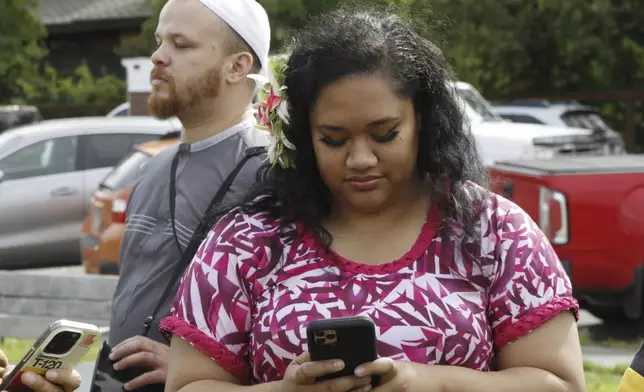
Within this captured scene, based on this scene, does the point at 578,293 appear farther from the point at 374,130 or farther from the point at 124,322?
the point at 374,130

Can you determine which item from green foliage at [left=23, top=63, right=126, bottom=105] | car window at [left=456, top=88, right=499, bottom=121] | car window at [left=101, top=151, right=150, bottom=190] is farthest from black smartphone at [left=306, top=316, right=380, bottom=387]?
Result: green foliage at [left=23, top=63, right=126, bottom=105]

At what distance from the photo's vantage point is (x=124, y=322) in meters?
3.85

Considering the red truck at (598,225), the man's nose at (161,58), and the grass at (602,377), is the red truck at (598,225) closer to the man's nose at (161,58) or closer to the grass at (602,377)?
the grass at (602,377)

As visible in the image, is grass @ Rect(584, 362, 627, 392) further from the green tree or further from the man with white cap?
the green tree

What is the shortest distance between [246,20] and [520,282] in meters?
1.42

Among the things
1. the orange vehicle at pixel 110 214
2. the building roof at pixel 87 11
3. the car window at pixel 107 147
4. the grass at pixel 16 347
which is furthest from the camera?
the building roof at pixel 87 11

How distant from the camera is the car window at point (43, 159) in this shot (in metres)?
14.6

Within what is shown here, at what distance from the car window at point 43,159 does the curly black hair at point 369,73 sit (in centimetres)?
1181

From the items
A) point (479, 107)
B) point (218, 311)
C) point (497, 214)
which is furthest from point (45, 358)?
point (479, 107)

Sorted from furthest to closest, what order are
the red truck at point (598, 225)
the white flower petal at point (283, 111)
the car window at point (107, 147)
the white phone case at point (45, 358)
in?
1. the car window at point (107, 147)
2. the red truck at point (598, 225)
3. the white phone case at point (45, 358)
4. the white flower petal at point (283, 111)

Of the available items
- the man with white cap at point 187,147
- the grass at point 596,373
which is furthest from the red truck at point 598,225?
the man with white cap at point 187,147

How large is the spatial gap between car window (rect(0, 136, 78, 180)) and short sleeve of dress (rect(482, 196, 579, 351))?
39.7ft

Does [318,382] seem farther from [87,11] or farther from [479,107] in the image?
[87,11]

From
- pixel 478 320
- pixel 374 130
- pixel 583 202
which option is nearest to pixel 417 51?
pixel 374 130
